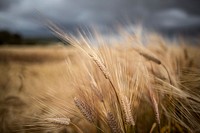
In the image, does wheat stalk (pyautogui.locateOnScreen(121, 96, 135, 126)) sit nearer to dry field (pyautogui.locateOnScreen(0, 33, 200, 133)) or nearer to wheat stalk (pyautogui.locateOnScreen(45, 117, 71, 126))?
dry field (pyautogui.locateOnScreen(0, 33, 200, 133))

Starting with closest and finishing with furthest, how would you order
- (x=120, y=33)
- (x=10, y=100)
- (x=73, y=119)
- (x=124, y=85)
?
1. (x=124, y=85)
2. (x=73, y=119)
3. (x=10, y=100)
4. (x=120, y=33)

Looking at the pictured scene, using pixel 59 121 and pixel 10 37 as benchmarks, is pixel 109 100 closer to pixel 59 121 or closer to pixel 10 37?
pixel 59 121

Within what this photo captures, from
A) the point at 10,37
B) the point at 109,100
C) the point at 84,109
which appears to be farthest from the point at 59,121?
the point at 10,37

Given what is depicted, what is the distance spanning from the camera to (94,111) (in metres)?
1.00

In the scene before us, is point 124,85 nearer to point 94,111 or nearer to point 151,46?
point 94,111

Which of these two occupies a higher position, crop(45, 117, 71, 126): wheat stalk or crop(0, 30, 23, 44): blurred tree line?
crop(0, 30, 23, 44): blurred tree line

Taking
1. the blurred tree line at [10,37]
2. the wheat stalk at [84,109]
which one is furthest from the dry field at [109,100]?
the blurred tree line at [10,37]

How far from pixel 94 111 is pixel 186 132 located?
0.53 meters

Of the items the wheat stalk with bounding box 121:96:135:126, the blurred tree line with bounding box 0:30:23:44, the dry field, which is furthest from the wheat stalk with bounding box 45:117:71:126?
the blurred tree line with bounding box 0:30:23:44

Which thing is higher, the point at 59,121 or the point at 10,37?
the point at 10,37

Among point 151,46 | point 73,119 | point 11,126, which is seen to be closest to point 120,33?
point 151,46

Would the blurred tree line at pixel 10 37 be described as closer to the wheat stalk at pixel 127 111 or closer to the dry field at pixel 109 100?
the dry field at pixel 109 100

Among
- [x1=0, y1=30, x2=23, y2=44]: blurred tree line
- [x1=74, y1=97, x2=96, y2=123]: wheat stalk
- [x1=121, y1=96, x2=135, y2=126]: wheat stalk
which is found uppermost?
[x1=0, y1=30, x2=23, y2=44]: blurred tree line

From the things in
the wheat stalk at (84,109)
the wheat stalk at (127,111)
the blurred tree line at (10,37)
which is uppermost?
the blurred tree line at (10,37)
